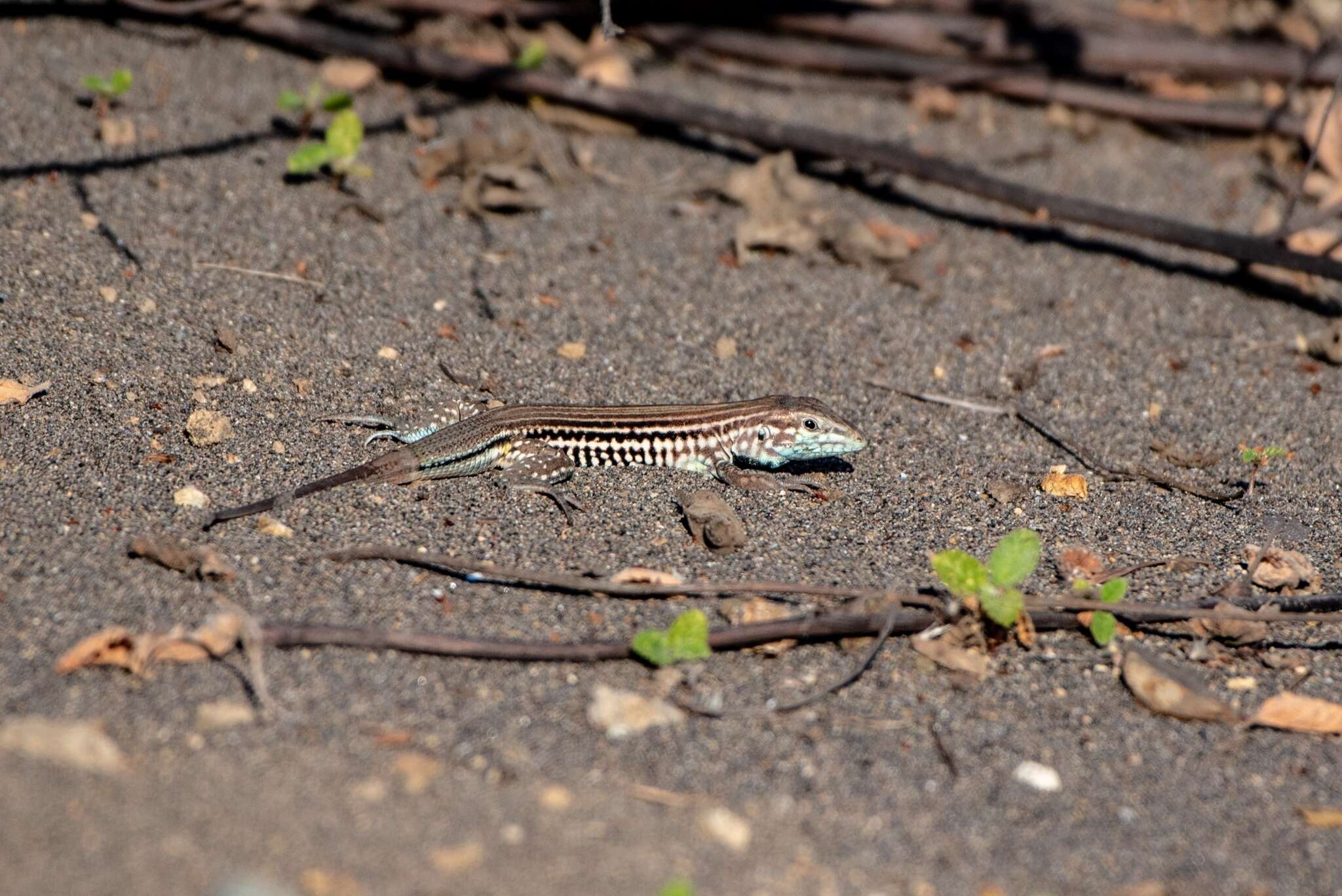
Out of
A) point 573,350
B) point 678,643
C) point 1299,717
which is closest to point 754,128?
point 573,350

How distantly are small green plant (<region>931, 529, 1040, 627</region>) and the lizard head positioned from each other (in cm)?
119

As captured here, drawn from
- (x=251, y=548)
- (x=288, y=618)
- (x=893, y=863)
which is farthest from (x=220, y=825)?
(x=893, y=863)

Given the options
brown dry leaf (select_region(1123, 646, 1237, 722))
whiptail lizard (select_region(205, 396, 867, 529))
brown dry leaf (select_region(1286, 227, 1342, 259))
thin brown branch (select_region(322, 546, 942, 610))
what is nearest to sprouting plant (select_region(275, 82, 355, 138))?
whiptail lizard (select_region(205, 396, 867, 529))

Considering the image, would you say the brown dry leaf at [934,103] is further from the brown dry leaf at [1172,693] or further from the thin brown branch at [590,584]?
the brown dry leaf at [1172,693]

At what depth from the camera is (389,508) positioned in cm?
415

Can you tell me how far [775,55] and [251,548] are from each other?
484 centimetres

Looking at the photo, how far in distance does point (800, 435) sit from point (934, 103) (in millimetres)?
3318

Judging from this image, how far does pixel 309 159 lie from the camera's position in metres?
5.82

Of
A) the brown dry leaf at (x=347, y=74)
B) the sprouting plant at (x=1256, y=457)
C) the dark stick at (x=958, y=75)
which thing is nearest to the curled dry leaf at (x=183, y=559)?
the sprouting plant at (x=1256, y=457)

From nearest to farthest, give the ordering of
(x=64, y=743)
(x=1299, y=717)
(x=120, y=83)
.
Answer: (x=64, y=743), (x=1299, y=717), (x=120, y=83)

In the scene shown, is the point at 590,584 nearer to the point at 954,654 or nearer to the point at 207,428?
the point at 954,654

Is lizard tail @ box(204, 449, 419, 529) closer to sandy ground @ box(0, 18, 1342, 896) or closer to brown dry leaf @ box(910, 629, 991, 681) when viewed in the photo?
sandy ground @ box(0, 18, 1342, 896)

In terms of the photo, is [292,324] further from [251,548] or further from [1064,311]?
[1064,311]

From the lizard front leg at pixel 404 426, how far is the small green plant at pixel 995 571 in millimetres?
2011
